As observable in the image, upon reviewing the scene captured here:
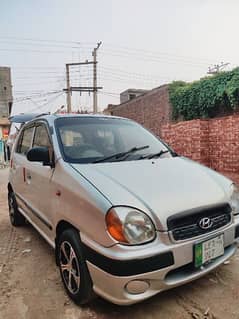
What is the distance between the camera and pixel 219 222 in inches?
83.2

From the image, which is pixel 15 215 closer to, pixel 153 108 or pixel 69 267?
pixel 69 267

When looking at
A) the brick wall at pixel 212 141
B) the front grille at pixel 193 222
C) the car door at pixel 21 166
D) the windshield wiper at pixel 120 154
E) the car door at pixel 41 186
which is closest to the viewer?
the front grille at pixel 193 222

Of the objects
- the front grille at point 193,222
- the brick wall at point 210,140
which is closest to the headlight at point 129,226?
the front grille at point 193,222

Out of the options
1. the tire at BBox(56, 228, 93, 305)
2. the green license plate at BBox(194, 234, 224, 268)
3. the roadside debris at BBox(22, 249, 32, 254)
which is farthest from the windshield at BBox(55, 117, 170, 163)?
the roadside debris at BBox(22, 249, 32, 254)

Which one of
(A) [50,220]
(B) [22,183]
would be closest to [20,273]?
(A) [50,220]

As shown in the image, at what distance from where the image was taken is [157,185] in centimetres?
210

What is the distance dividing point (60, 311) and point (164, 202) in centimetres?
123

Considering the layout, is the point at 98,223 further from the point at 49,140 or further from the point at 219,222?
the point at 49,140

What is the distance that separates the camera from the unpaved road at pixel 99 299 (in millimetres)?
2063

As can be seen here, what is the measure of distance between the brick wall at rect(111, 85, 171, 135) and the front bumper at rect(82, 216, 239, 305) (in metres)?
9.81

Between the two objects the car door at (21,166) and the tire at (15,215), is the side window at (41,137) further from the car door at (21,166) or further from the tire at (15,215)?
the tire at (15,215)

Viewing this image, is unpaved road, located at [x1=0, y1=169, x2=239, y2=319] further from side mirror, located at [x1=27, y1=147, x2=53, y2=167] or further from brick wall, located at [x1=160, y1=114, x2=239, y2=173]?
brick wall, located at [x1=160, y1=114, x2=239, y2=173]

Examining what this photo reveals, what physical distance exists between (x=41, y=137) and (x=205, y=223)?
2.10 meters

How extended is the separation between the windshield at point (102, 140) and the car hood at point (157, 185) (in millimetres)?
201
